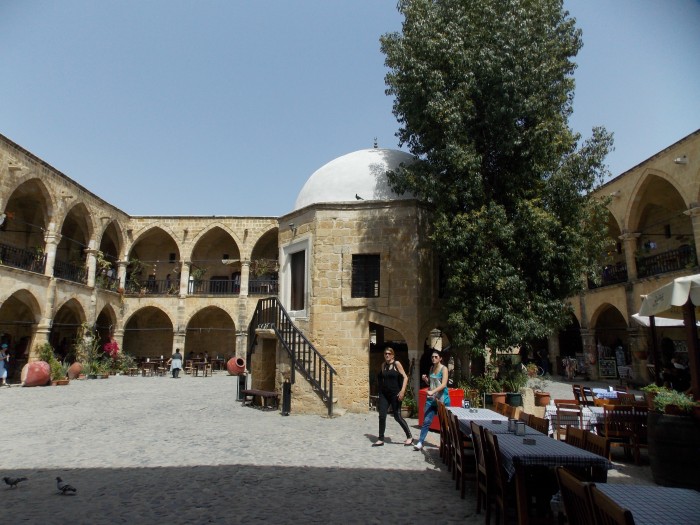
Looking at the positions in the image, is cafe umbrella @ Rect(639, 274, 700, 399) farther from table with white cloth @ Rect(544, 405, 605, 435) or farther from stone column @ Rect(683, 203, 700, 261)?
stone column @ Rect(683, 203, 700, 261)

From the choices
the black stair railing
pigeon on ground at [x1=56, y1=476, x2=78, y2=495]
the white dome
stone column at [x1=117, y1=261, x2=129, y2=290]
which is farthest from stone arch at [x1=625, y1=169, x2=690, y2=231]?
stone column at [x1=117, y1=261, x2=129, y2=290]

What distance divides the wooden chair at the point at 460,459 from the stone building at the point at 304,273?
4.70 metres

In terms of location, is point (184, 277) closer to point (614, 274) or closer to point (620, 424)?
point (614, 274)

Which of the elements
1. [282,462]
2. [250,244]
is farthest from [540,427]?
[250,244]

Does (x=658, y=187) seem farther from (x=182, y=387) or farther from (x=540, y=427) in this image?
(x=182, y=387)

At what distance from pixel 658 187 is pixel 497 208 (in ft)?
39.1

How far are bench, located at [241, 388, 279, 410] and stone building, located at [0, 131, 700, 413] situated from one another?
54 centimetres

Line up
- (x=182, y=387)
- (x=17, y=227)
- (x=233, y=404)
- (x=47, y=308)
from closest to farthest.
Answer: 1. (x=233, y=404)
2. (x=182, y=387)
3. (x=47, y=308)
4. (x=17, y=227)

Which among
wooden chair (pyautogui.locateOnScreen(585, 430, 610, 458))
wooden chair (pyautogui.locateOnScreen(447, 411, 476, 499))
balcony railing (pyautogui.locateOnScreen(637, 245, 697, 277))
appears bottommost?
wooden chair (pyautogui.locateOnScreen(447, 411, 476, 499))

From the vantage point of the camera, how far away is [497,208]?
8719 millimetres

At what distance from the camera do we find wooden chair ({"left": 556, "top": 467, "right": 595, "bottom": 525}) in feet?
7.56

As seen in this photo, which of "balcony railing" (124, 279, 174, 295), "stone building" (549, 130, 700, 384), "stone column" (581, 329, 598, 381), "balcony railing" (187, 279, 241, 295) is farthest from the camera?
"balcony railing" (187, 279, 241, 295)

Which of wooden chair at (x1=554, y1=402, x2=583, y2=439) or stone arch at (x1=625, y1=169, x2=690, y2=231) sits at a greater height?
stone arch at (x1=625, y1=169, x2=690, y2=231)

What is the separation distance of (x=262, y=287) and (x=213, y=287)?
11.3ft
